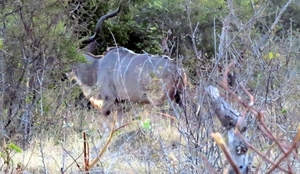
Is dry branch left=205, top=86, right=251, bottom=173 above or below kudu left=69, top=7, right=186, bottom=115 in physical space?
above

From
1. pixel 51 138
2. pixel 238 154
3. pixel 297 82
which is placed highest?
pixel 238 154

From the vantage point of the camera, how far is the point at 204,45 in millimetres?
10914

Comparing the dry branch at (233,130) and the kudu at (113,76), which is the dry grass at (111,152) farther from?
the kudu at (113,76)

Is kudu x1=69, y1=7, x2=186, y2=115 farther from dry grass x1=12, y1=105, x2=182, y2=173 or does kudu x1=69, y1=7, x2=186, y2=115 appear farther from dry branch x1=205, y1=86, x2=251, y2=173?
dry branch x1=205, y1=86, x2=251, y2=173

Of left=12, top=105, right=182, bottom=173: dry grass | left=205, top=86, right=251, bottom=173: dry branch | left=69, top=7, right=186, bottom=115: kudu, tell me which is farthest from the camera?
left=69, top=7, right=186, bottom=115: kudu

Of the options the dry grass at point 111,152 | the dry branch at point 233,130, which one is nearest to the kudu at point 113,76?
the dry grass at point 111,152

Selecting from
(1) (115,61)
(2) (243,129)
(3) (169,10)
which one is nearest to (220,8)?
(3) (169,10)

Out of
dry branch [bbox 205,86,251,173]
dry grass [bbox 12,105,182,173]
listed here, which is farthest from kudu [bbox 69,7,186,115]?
dry branch [bbox 205,86,251,173]

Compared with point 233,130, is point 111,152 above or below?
below

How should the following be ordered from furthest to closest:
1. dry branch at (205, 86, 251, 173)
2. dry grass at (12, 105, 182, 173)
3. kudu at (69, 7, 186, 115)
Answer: kudu at (69, 7, 186, 115) < dry grass at (12, 105, 182, 173) < dry branch at (205, 86, 251, 173)

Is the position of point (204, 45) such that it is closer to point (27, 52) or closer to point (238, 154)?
point (27, 52)

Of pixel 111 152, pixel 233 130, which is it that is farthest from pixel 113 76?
pixel 233 130

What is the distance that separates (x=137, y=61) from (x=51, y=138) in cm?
330

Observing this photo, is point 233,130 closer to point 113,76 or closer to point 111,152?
point 111,152
